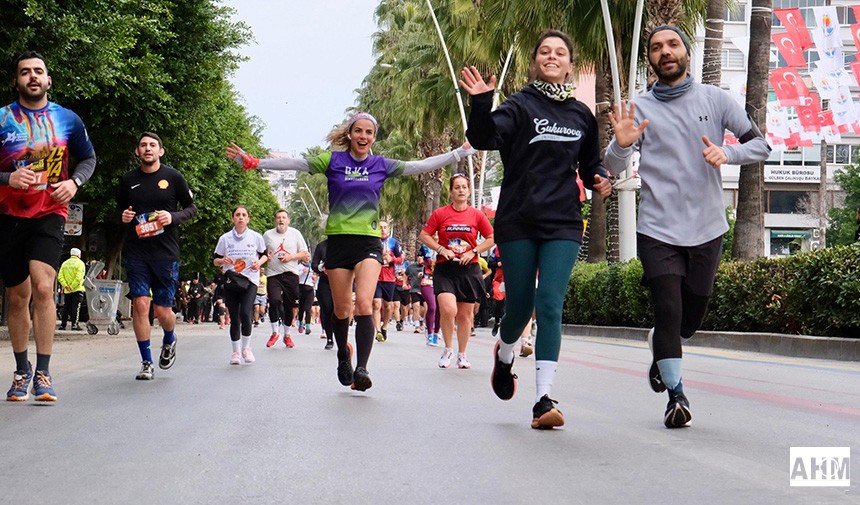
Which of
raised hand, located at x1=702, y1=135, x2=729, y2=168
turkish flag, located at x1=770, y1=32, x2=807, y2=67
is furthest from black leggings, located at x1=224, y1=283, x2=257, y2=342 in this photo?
turkish flag, located at x1=770, y1=32, x2=807, y2=67

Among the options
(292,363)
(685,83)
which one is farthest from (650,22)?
(685,83)

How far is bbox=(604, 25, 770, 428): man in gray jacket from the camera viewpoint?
22.7ft

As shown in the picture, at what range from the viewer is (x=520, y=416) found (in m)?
7.75

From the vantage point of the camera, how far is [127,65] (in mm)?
21578

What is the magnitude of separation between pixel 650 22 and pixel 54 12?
13.2 m

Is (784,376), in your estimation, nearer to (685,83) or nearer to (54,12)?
(685,83)

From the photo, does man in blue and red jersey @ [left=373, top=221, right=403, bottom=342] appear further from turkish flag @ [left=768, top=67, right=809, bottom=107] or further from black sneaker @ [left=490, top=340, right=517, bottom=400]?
turkish flag @ [left=768, top=67, right=809, bottom=107]

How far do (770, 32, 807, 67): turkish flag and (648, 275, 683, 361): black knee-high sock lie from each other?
1504 inches

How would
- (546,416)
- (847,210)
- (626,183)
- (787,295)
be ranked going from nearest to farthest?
(546,416), (787,295), (626,183), (847,210)

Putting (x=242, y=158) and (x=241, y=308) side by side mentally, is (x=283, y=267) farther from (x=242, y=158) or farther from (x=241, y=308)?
(x=242, y=158)

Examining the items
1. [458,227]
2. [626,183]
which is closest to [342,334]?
[458,227]

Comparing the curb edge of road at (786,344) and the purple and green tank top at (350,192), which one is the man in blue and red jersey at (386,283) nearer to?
the curb edge of road at (786,344)

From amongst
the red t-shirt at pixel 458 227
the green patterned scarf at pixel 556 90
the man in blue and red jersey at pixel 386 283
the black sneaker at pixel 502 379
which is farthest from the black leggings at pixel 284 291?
the green patterned scarf at pixel 556 90

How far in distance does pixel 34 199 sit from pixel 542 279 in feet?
11.7
